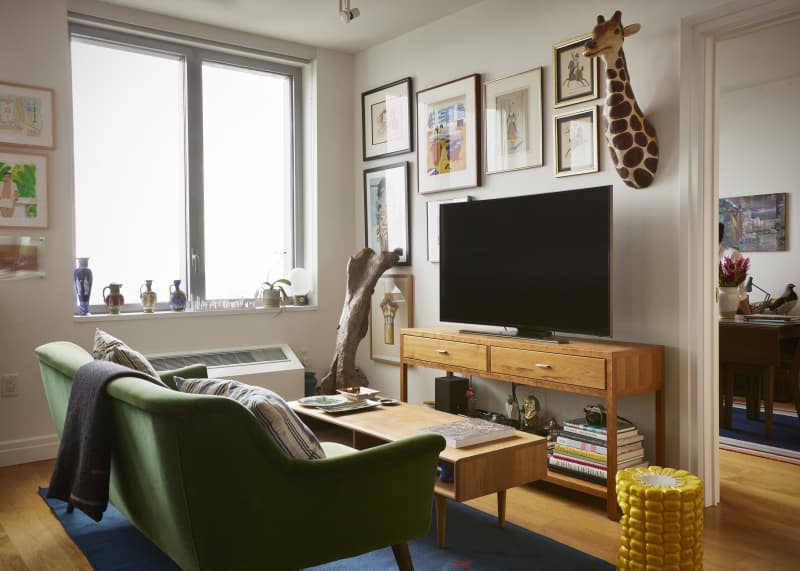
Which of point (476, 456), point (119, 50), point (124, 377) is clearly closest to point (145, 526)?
point (124, 377)

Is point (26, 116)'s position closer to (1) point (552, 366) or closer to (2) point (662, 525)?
(1) point (552, 366)

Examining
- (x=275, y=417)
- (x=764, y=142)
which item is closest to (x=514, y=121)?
(x=275, y=417)

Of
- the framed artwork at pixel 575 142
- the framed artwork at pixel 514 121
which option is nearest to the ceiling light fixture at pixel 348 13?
the framed artwork at pixel 514 121

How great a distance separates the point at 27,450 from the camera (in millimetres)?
3902

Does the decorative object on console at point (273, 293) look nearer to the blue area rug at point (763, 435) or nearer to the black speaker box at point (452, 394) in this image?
the black speaker box at point (452, 394)

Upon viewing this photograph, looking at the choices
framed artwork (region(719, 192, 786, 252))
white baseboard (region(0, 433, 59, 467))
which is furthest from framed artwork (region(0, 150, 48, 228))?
framed artwork (region(719, 192, 786, 252))

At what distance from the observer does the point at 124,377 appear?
2.01 m

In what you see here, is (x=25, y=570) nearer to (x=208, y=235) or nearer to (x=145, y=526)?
Result: (x=145, y=526)

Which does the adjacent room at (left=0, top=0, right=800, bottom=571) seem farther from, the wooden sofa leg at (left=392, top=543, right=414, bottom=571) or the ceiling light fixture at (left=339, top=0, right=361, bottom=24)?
the ceiling light fixture at (left=339, top=0, right=361, bottom=24)

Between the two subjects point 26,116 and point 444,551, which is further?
point 26,116

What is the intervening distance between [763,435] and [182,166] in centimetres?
410

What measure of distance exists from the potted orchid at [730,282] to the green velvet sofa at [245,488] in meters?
3.18

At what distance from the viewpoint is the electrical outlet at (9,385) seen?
3.84 m

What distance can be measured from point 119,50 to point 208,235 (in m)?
1.27
